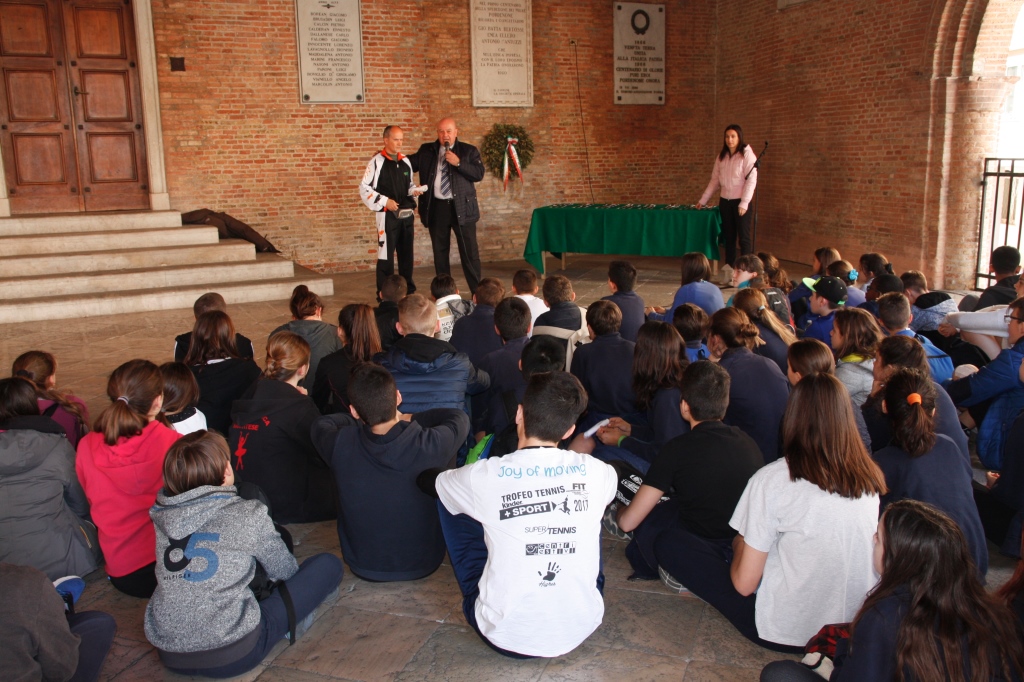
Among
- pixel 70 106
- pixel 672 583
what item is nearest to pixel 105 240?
pixel 70 106

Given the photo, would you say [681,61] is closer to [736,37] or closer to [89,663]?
[736,37]

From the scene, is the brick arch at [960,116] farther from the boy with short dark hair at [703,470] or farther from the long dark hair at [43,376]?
the long dark hair at [43,376]

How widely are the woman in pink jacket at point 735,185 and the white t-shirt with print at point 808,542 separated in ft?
23.2

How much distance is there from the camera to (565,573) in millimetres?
2699

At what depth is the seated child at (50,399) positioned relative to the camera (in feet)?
12.5

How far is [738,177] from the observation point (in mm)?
9492

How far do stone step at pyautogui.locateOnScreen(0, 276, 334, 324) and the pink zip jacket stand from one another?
14.6 ft

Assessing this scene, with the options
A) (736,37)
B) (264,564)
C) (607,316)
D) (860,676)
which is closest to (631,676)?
(860,676)

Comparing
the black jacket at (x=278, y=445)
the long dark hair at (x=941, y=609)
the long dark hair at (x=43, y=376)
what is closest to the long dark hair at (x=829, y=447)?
the long dark hair at (x=941, y=609)

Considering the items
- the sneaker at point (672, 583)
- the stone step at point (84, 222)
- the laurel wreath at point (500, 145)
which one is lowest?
the sneaker at point (672, 583)

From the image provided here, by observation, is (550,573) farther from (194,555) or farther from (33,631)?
(33,631)

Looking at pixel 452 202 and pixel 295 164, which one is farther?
pixel 295 164

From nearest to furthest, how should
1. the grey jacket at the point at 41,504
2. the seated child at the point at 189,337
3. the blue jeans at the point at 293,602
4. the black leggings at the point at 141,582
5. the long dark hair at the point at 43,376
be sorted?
the blue jeans at the point at 293,602
the grey jacket at the point at 41,504
the black leggings at the point at 141,582
the long dark hair at the point at 43,376
the seated child at the point at 189,337

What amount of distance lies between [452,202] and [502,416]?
463 cm
